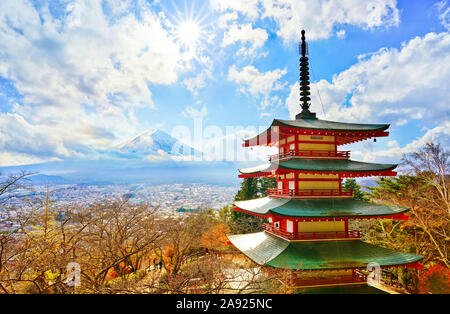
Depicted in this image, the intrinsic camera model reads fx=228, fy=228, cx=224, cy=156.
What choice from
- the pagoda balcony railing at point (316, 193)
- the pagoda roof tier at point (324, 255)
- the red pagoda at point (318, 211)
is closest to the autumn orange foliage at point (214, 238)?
the red pagoda at point (318, 211)

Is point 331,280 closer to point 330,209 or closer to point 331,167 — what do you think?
point 330,209

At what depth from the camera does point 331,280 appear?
971cm

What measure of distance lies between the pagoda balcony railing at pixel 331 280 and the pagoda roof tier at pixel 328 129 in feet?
21.2

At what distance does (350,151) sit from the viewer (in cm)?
1176

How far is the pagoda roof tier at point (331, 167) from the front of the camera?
1005cm

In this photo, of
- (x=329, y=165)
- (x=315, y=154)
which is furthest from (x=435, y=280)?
(x=315, y=154)

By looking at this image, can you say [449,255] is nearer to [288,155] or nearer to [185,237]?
[288,155]

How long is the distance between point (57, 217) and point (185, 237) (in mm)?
10157

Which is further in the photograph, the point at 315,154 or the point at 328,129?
the point at 315,154

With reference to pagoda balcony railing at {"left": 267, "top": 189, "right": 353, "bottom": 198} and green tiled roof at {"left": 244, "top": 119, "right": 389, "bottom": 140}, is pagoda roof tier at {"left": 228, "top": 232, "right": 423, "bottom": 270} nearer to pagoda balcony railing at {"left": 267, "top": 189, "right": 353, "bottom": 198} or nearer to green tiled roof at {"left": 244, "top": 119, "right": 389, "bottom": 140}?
pagoda balcony railing at {"left": 267, "top": 189, "right": 353, "bottom": 198}

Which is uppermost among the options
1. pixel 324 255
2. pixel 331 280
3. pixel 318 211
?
pixel 318 211

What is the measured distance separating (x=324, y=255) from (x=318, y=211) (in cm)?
178

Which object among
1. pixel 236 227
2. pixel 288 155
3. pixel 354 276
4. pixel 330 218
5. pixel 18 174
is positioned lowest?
pixel 236 227
